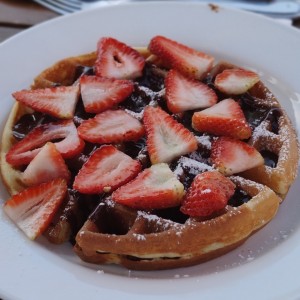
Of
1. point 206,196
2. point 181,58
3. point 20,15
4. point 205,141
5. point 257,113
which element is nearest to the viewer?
point 206,196

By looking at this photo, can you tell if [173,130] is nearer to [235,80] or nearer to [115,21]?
[235,80]

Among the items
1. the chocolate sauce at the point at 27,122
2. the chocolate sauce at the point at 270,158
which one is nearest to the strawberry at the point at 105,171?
the chocolate sauce at the point at 27,122

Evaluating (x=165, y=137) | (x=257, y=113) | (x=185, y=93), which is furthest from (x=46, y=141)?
(x=257, y=113)

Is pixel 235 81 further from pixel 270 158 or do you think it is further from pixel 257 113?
pixel 270 158

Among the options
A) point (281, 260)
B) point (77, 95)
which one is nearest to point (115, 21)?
point (77, 95)

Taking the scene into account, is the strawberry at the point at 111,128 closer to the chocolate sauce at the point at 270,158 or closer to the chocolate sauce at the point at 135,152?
the chocolate sauce at the point at 135,152
